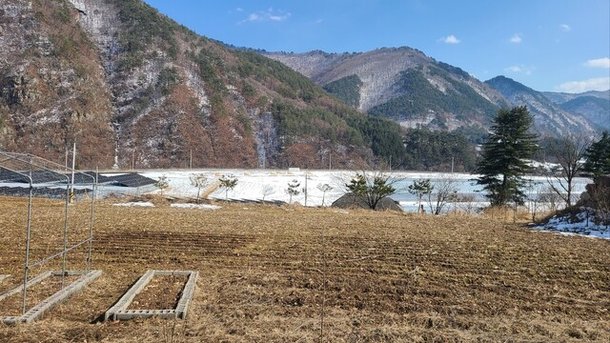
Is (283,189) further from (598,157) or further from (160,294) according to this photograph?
(160,294)

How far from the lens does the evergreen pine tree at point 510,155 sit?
88.7 feet

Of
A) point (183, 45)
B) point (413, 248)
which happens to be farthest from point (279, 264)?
point (183, 45)

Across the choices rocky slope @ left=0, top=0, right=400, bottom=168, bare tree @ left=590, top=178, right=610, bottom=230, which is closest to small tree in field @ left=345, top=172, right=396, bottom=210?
bare tree @ left=590, top=178, right=610, bottom=230

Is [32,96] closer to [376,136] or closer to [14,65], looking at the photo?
[14,65]

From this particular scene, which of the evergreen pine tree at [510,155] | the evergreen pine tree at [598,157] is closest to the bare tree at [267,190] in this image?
the evergreen pine tree at [510,155]

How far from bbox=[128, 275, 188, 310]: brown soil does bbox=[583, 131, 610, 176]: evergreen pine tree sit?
2953cm

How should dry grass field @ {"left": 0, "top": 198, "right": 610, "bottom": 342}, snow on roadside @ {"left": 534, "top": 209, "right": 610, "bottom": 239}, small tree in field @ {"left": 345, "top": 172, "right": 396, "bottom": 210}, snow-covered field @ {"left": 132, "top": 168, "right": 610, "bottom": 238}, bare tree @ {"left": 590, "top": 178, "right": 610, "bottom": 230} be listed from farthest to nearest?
snow-covered field @ {"left": 132, "top": 168, "right": 610, "bottom": 238}, small tree in field @ {"left": 345, "top": 172, "right": 396, "bottom": 210}, bare tree @ {"left": 590, "top": 178, "right": 610, "bottom": 230}, snow on roadside @ {"left": 534, "top": 209, "right": 610, "bottom": 239}, dry grass field @ {"left": 0, "top": 198, "right": 610, "bottom": 342}

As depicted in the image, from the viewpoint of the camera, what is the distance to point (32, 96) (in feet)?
214

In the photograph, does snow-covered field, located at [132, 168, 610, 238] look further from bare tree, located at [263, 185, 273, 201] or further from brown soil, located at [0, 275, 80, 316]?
brown soil, located at [0, 275, 80, 316]

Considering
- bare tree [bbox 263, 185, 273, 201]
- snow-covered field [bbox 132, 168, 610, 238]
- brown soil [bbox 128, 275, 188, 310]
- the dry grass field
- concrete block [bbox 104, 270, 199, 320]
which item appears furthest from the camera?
bare tree [bbox 263, 185, 273, 201]

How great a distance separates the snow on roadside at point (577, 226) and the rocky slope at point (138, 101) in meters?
54.4

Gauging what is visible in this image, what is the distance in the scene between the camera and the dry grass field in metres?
4.40

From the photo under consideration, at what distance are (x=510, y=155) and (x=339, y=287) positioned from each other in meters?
24.1

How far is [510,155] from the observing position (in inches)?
1065
